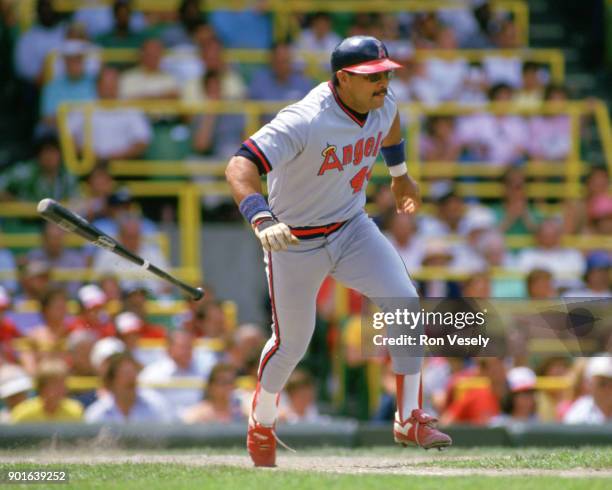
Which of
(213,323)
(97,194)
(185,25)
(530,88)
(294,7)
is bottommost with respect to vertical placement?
(213,323)

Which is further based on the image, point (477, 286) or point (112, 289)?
A: point (112, 289)

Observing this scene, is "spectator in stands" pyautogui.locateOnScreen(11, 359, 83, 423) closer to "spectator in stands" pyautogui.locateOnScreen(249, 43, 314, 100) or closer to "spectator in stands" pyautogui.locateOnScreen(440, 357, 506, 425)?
"spectator in stands" pyautogui.locateOnScreen(440, 357, 506, 425)

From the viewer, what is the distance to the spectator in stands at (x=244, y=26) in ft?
46.5

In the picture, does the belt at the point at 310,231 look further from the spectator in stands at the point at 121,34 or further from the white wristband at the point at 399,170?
the spectator in stands at the point at 121,34

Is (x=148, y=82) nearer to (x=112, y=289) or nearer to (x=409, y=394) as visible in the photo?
(x=112, y=289)

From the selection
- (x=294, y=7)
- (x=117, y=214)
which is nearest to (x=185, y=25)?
(x=294, y=7)

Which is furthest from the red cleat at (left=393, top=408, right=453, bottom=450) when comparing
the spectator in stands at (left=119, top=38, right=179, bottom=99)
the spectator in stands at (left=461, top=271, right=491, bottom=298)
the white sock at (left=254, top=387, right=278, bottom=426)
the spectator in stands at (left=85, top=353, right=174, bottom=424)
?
the spectator in stands at (left=119, top=38, right=179, bottom=99)

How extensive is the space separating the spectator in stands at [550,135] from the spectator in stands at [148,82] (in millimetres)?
3462

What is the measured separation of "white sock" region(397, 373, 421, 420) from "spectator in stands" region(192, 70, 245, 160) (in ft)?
19.6

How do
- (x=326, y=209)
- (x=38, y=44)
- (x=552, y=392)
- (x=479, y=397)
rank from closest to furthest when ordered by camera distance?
1. (x=326, y=209)
2. (x=479, y=397)
3. (x=552, y=392)
4. (x=38, y=44)

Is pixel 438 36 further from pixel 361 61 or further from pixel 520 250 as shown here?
pixel 361 61

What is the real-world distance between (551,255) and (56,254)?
4.24 m

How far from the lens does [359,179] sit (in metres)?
6.76

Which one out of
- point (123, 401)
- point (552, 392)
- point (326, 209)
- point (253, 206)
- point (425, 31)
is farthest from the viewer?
point (425, 31)
